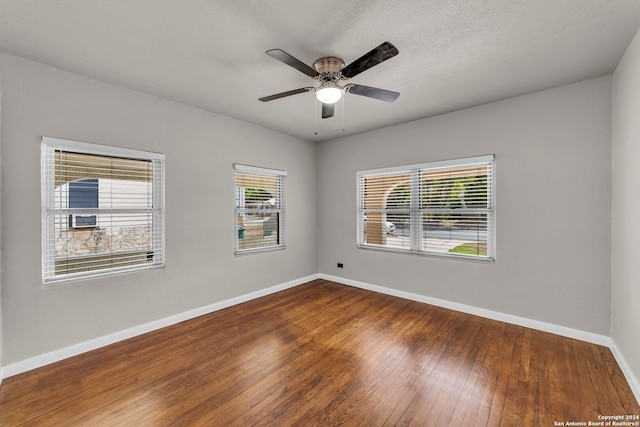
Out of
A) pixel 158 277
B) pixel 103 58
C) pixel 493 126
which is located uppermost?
pixel 103 58

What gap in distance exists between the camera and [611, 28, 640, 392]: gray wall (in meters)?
2.02

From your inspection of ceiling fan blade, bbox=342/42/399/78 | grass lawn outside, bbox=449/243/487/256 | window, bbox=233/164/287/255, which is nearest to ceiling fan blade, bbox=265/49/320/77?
ceiling fan blade, bbox=342/42/399/78

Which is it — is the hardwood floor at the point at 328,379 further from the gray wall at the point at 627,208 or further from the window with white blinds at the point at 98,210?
the window with white blinds at the point at 98,210

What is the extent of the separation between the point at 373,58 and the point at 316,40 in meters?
0.52

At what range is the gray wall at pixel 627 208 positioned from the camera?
2.02 meters

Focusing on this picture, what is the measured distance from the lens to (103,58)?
2.30 m

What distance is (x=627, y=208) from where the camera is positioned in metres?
2.21

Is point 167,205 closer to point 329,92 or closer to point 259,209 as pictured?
point 259,209

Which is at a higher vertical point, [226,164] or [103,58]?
[103,58]

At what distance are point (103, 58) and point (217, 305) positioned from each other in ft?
9.77

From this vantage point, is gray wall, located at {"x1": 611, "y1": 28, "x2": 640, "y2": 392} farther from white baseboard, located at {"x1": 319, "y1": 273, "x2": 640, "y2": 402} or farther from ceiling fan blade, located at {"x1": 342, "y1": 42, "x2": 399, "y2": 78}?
ceiling fan blade, located at {"x1": 342, "y1": 42, "x2": 399, "y2": 78}

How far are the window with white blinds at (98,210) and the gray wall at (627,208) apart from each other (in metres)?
4.45

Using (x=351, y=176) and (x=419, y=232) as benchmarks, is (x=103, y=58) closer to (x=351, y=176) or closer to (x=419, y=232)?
(x=351, y=176)

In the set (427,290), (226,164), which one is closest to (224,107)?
(226,164)
